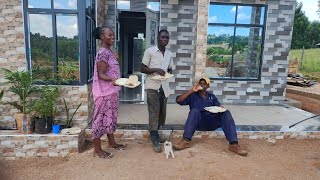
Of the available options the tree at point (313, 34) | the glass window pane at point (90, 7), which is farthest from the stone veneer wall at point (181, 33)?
the tree at point (313, 34)

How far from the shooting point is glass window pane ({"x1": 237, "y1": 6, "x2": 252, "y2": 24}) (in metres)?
5.66

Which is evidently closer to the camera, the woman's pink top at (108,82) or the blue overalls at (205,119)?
the woman's pink top at (108,82)

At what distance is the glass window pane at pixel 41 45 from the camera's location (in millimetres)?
3548

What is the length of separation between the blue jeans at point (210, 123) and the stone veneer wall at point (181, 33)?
211 centimetres

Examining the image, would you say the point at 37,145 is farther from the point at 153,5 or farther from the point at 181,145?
the point at 153,5

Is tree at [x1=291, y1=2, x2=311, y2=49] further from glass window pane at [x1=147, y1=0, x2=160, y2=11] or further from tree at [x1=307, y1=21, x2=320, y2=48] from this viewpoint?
glass window pane at [x1=147, y1=0, x2=160, y2=11]

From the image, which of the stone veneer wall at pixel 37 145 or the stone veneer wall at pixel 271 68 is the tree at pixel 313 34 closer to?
the stone veneer wall at pixel 271 68

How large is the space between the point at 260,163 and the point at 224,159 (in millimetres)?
455

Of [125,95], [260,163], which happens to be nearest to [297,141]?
[260,163]

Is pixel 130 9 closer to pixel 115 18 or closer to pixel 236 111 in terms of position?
pixel 115 18

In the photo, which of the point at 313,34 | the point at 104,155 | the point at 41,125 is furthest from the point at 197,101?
the point at 313,34

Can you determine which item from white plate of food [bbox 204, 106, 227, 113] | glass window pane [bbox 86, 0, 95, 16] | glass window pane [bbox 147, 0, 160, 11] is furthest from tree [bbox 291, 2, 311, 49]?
glass window pane [bbox 86, 0, 95, 16]

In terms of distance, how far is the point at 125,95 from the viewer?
6.32 meters

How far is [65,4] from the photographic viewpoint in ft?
11.5
